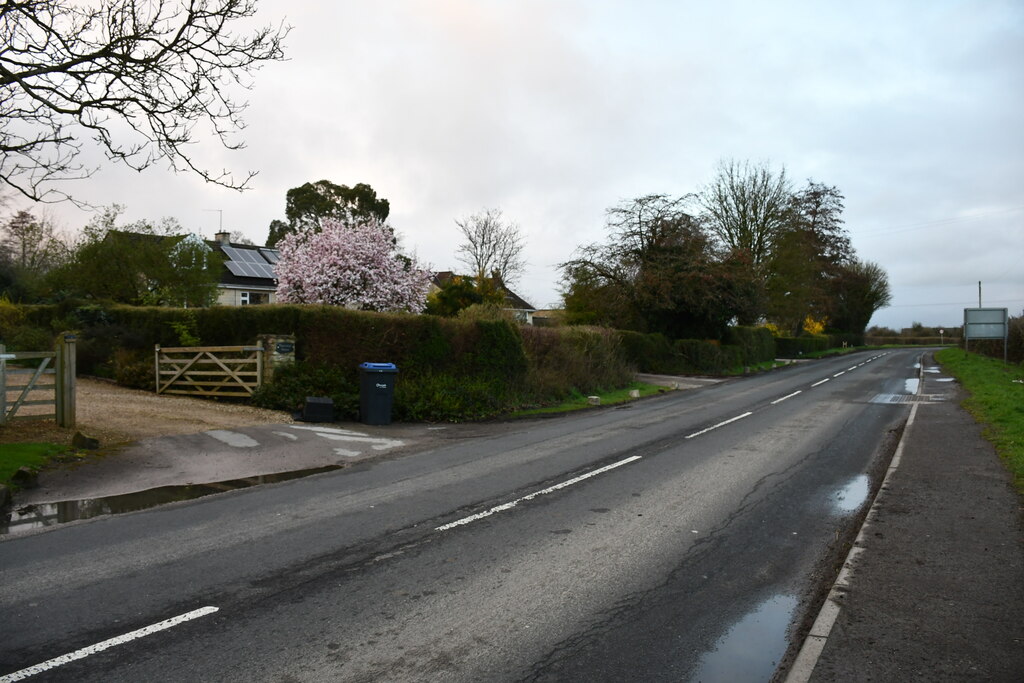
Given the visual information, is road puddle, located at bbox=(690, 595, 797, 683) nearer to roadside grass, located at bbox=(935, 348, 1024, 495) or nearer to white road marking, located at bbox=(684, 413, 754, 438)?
roadside grass, located at bbox=(935, 348, 1024, 495)

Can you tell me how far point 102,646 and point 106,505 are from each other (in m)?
4.61

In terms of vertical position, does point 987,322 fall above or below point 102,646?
above

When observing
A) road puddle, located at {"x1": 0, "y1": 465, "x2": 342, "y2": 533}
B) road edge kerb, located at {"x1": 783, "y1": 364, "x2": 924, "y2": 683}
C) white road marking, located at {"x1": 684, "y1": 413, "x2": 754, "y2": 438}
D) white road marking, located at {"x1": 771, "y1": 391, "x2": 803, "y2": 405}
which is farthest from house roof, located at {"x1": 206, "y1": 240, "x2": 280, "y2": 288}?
road edge kerb, located at {"x1": 783, "y1": 364, "x2": 924, "y2": 683}

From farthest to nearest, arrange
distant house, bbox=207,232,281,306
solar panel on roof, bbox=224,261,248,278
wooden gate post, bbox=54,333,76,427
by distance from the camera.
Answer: solar panel on roof, bbox=224,261,248,278 < distant house, bbox=207,232,281,306 < wooden gate post, bbox=54,333,76,427

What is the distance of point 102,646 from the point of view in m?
4.29

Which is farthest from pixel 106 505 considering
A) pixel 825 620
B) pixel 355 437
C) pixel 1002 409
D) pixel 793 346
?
pixel 793 346

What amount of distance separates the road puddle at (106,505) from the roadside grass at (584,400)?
9.98m

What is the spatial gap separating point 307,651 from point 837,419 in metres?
15.6

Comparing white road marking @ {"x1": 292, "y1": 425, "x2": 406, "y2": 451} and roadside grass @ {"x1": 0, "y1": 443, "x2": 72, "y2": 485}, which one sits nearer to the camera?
roadside grass @ {"x1": 0, "y1": 443, "x2": 72, "y2": 485}

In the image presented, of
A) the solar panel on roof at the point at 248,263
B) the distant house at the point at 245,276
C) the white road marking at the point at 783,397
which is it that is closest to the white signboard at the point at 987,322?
the white road marking at the point at 783,397

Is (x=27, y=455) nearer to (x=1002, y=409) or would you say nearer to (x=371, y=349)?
(x=371, y=349)

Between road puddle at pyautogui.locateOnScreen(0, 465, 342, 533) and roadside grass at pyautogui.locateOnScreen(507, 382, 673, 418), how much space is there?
32.7 ft

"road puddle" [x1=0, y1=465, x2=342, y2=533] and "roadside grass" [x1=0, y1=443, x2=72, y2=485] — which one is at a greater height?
"roadside grass" [x1=0, y1=443, x2=72, y2=485]

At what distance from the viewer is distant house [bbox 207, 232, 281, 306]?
46531 mm
